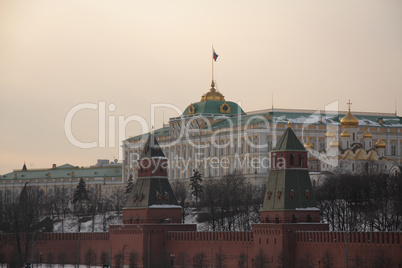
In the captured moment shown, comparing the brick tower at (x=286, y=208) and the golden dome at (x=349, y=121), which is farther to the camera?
the golden dome at (x=349, y=121)

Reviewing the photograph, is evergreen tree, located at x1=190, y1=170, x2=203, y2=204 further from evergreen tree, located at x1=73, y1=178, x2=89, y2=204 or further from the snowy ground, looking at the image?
evergreen tree, located at x1=73, y1=178, x2=89, y2=204

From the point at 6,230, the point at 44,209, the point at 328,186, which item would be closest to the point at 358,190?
the point at 328,186

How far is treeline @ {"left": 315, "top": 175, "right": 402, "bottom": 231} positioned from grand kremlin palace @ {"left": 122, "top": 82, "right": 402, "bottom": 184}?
1084 centimetres

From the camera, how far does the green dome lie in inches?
6865

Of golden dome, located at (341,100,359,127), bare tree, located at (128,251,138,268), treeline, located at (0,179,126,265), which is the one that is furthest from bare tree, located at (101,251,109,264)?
golden dome, located at (341,100,359,127)

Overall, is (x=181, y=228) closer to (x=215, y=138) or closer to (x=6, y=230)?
(x=6, y=230)

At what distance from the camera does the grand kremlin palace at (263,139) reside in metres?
150

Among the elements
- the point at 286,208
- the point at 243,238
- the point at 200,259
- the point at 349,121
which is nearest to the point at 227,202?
the point at 200,259

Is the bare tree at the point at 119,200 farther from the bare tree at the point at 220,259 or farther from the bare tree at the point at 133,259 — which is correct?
the bare tree at the point at 220,259

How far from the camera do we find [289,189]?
96.0 m

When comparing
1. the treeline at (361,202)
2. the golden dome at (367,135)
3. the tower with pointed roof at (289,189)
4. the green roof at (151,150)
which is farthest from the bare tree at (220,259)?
the golden dome at (367,135)

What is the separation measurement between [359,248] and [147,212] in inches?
1035

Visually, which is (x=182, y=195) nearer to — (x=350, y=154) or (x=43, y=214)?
(x=350, y=154)

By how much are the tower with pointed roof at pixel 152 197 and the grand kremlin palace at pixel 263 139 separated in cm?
4013
